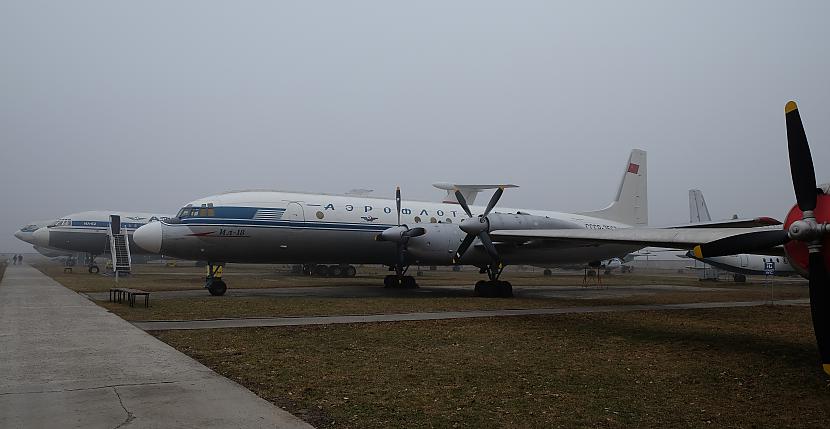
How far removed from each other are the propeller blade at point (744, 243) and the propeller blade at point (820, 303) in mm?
618

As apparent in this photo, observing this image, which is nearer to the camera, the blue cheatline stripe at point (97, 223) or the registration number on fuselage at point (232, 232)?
the registration number on fuselage at point (232, 232)

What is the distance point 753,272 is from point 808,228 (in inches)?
1350

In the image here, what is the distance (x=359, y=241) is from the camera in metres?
24.5

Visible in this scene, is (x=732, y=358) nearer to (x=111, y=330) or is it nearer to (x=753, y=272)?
(x=111, y=330)

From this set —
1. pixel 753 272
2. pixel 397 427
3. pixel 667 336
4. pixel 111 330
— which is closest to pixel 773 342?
pixel 667 336

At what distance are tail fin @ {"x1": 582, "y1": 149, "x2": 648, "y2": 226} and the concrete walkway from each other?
983 inches

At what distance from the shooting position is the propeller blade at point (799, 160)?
346 inches

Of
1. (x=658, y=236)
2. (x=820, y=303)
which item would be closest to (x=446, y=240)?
(x=658, y=236)

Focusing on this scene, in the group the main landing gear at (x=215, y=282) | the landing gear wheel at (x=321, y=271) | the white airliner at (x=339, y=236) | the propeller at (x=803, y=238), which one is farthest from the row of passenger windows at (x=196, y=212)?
the landing gear wheel at (x=321, y=271)

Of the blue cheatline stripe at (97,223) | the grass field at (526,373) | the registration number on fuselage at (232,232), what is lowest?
the grass field at (526,373)

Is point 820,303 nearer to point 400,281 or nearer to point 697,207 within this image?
point 400,281

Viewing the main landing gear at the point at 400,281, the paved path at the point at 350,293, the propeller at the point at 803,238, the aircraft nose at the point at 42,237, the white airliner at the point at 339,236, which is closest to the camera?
the propeller at the point at 803,238

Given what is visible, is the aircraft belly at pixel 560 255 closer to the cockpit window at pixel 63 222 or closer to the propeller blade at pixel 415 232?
the propeller blade at pixel 415 232

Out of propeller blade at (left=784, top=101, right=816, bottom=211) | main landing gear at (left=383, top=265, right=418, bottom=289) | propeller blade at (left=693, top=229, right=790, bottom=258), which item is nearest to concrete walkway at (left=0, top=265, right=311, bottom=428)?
propeller blade at (left=693, top=229, right=790, bottom=258)
